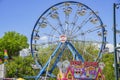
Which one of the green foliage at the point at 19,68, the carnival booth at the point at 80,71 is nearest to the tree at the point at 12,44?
the green foliage at the point at 19,68

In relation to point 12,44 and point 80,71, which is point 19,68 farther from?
point 80,71

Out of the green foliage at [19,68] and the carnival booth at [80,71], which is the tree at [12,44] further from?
the carnival booth at [80,71]

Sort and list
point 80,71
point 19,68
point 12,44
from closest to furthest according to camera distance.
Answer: point 80,71 → point 19,68 → point 12,44

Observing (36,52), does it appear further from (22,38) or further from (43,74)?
(22,38)

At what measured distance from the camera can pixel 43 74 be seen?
139 feet

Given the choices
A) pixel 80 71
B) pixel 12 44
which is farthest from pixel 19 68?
pixel 80 71

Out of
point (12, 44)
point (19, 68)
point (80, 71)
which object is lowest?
point (19, 68)

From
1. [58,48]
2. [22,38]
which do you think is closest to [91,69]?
[58,48]

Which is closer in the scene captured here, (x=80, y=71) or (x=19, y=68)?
(x=80, y=71)

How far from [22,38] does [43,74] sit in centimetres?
3844

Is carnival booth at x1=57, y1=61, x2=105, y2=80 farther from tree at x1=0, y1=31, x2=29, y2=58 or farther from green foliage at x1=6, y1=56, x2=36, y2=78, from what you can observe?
tree at x1=0, y1=31, x2=29, y2=58

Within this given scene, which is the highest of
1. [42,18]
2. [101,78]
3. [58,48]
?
[42,18]

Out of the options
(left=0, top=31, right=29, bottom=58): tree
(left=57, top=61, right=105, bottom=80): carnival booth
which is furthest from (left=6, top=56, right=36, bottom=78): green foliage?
(left=57, top=61, right=105, bottom=80): carnival booth

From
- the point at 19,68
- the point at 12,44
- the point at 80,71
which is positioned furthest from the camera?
the point at 12,44
